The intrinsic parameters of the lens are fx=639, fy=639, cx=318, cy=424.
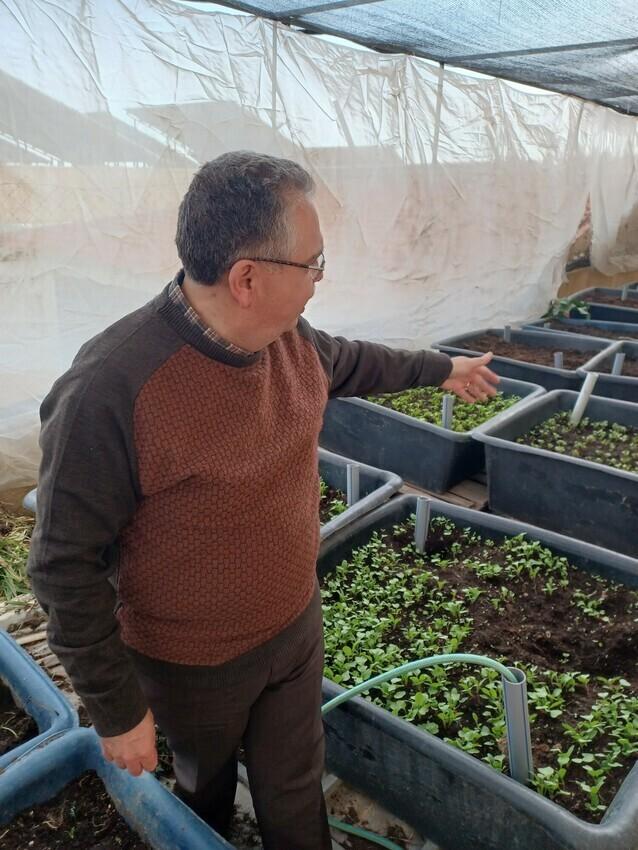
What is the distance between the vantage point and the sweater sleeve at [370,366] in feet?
4.72

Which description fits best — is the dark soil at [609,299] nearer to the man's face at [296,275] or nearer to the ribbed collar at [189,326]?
the man's face at [296,275]

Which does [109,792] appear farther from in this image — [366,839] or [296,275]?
[296,275]

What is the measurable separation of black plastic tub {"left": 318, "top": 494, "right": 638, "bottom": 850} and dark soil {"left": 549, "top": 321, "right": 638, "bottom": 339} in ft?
13.8

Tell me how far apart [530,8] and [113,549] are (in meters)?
3.01

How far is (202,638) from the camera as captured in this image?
1.11 meters

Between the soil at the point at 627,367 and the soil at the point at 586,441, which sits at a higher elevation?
the soil at the point at 627,367

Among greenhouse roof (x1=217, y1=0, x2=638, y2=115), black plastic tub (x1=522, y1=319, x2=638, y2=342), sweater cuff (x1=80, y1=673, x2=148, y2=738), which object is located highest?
greenhouse roof (x1=217, y1=0, x2=638, y2=115)

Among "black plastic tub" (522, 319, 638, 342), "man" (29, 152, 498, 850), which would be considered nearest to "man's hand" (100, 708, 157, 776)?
"man" (29, 152, 498, 850)

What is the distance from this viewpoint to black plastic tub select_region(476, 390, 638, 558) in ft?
7.72

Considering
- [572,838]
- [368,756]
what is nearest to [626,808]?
[572,838]

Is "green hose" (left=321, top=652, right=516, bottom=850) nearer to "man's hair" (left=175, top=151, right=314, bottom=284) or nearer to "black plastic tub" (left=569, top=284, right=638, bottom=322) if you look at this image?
"man's hair" (left=175, top=151, right=314, bottom=284)

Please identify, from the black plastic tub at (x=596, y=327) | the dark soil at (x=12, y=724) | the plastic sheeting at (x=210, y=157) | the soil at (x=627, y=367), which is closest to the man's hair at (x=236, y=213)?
the dark soil at (x=12, y=724)

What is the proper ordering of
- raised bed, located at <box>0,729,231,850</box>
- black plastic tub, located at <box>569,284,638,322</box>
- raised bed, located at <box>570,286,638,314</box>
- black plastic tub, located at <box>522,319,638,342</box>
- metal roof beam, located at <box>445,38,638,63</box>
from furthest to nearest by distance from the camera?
raised bed, located at <box>570,286,638,314</box> < black plastic tub, located at <box>569,284,638,322</box> < black plastic tub, located at <box>522,319,638,342</box> < metal roof beam, located at <box>445,38,638,63</box> < raised bed, located at <box>0,729,231,850</box>

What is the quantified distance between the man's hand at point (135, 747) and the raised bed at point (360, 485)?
1.08 meters
